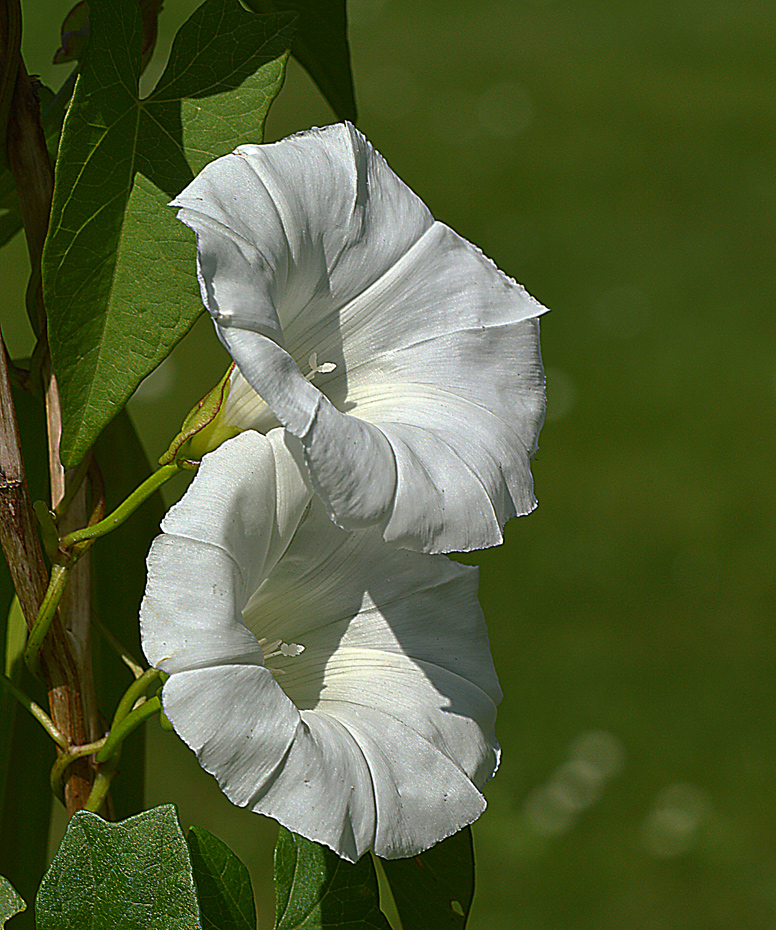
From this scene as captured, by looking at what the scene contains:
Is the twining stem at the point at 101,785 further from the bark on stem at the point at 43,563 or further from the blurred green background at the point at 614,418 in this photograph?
the blurred green background at the point at 614,418

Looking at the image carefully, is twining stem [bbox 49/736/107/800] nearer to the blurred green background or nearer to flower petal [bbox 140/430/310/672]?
flower petal [bbox 140/430/310/672]

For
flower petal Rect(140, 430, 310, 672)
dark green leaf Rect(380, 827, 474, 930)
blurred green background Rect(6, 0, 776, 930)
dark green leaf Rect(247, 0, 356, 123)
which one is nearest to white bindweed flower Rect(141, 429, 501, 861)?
flower petal Rect(140, 430, 310, 672)

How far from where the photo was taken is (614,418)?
2070 mm

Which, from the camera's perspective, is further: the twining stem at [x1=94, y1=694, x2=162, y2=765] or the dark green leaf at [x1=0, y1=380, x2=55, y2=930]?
the dark green leaf at [x1=0, y1=380, x2=55, y2=930]

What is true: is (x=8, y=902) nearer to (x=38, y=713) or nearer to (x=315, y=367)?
(x=38, y=713)

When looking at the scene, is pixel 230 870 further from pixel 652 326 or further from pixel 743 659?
pixel 652 326

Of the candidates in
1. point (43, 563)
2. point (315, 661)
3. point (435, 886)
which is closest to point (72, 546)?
point (43, 563)

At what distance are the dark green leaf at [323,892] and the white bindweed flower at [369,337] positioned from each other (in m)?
0.19

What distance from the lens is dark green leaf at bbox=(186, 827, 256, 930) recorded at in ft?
1.50

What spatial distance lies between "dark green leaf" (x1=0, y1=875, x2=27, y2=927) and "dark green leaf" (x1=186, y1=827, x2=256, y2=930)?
0.11 meters

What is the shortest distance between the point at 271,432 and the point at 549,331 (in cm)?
182

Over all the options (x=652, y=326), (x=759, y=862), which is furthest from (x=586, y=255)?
(x=759, y=862)

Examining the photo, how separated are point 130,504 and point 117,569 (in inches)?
7.2

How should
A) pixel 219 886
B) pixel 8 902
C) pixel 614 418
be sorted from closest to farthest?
pixel 8 902
pixel 219 886
pixel 614 418
